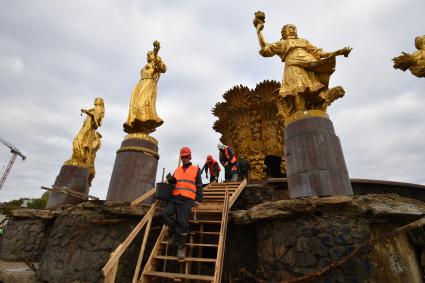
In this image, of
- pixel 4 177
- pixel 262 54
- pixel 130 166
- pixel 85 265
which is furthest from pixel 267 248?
pixel 4 177

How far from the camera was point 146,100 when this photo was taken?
26.4 feet

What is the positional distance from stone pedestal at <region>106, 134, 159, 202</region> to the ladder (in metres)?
1.95

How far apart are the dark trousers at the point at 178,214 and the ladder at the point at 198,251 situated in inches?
12.3

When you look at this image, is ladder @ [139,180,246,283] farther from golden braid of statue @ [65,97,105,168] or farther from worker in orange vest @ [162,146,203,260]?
golden braid of statue @ [65,97,105,168]

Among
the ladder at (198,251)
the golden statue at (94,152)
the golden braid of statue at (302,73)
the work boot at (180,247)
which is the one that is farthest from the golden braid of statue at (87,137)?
the golden braid of statue at (302,73)

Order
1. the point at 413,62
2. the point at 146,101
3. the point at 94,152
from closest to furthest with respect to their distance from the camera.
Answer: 1. the point at 413,62
2. the point at 146,101
3. the point at 94,152

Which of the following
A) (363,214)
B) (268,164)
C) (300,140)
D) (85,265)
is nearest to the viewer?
(363,214)

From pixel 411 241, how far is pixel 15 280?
8.36m

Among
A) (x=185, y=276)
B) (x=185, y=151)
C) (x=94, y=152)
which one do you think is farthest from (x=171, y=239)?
(x=94, y=152)

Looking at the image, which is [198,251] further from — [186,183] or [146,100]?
[146,100]

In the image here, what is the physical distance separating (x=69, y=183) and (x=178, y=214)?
323 inches

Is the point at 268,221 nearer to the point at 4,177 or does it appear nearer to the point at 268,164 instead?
the point at 268,164

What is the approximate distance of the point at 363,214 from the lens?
3.77 metres

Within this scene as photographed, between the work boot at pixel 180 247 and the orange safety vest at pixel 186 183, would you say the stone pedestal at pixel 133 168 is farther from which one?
the work boot at pixel 180 247
